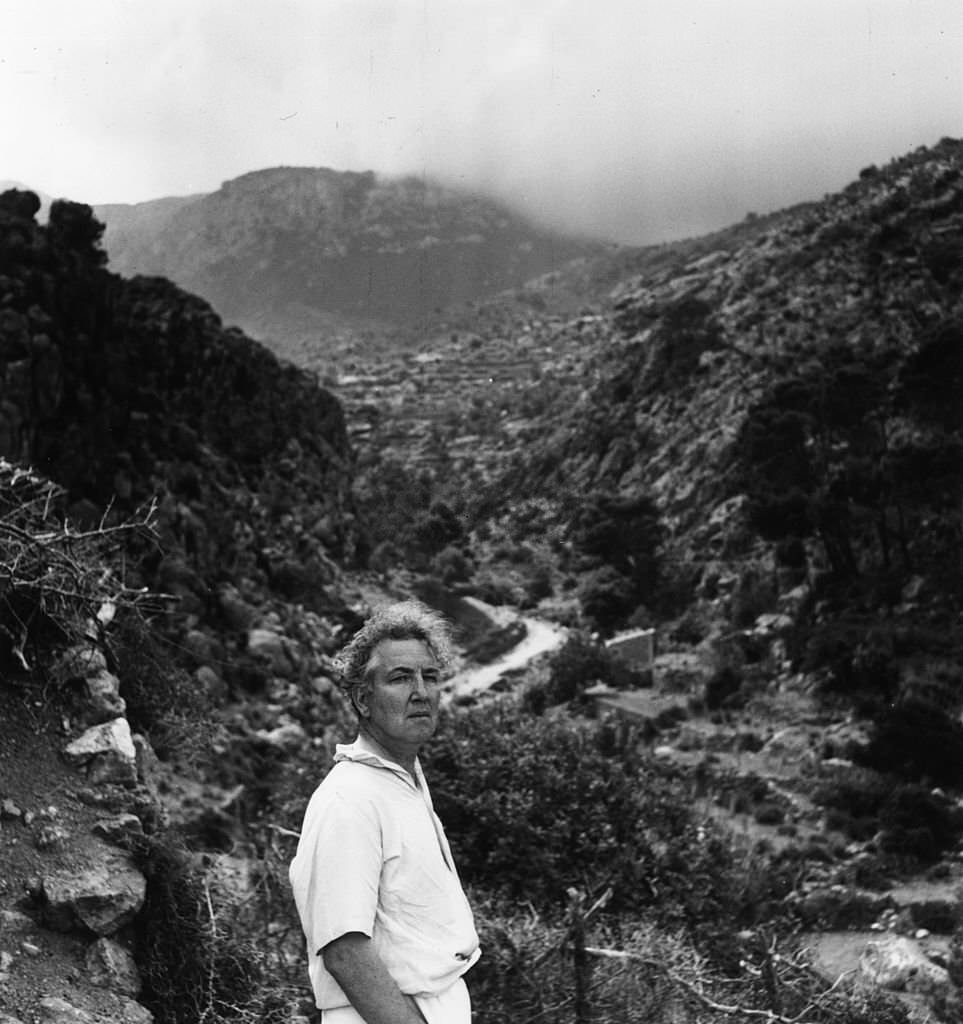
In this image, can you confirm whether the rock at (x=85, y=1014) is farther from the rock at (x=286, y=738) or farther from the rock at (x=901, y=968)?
the rock at (x=286, y=738)

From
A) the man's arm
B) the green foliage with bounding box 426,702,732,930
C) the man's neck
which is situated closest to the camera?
the man's arm

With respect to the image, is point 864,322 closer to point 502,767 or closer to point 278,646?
point 278,646

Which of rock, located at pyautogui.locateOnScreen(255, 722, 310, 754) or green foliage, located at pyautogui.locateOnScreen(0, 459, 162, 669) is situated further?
rock, located at pyautogui.locateOnScreen(255, 722, 310, 754)

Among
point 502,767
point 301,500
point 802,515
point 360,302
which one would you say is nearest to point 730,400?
point 802,515

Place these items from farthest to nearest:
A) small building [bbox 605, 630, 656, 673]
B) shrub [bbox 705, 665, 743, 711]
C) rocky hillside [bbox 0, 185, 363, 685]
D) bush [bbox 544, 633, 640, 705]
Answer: small building [bbox 605, 630, 656, 673] → bush [bbox 544, 633, 640, 705] → shrub [bbox 705, 665, 743, 711] → rocky hillside [bbox 0, 185, 363, 685]

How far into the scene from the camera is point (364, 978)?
5.86 feet

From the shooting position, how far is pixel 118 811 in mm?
4488

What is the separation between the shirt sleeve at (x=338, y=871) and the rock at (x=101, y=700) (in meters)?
3.20

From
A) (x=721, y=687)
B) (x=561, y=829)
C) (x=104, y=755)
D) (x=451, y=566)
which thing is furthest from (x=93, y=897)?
(x=451, y=566)

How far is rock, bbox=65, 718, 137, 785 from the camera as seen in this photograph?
457cm

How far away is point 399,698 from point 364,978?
1.72ft

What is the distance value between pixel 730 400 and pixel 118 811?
34.0 meters

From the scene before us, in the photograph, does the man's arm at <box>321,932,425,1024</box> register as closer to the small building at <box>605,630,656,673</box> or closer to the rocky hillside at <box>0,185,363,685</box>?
the rocky hillside at <box>0,185,363,685</box>

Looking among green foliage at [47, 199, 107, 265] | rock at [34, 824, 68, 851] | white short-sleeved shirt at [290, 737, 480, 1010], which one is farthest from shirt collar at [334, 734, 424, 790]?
green foliage at [47, 199, 107, 265]
